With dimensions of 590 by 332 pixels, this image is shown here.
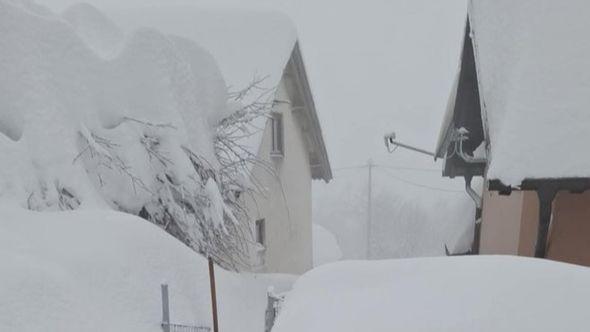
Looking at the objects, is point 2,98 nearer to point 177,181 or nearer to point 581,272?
point 177,181

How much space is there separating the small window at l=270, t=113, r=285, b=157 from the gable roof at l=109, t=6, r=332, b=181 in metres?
0.95

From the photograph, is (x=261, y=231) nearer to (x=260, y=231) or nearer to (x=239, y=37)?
(x=260, y=231)

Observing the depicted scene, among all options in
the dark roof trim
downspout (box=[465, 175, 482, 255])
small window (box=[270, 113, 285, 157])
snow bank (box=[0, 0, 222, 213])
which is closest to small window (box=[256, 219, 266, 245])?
small window (box=[270, 113, 285, 157])

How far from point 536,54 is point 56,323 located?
375cm

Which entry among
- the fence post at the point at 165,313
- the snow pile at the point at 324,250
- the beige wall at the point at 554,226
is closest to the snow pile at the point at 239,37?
the beige wall at the point at 554,226

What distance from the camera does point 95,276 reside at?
228cm

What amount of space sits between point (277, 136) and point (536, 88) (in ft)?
20.9

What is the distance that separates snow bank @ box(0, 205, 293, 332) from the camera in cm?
185

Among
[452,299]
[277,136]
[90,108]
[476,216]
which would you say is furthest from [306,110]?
[452,299]

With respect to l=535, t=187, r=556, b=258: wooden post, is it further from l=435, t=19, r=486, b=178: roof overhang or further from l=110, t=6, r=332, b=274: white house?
l=110, t=6, r=332, b=274: white house

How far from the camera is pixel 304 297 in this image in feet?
5.93

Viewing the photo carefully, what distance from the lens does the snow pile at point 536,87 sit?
10.4 ft

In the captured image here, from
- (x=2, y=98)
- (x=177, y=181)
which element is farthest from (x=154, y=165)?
(x=2, y=98)

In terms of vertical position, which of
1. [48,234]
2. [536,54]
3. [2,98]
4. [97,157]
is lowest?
[48,234]
